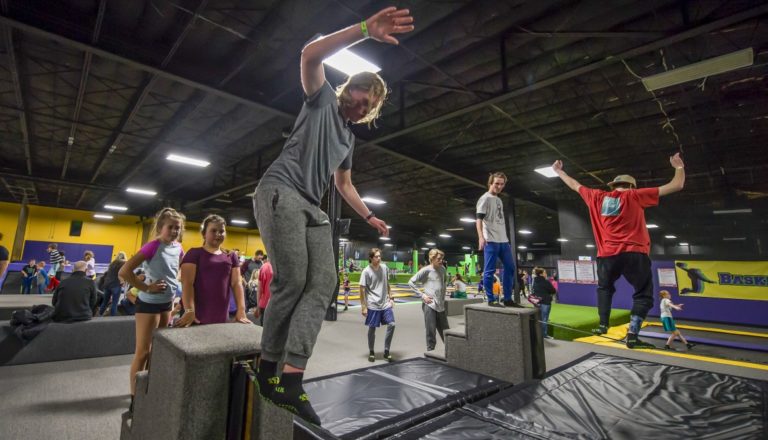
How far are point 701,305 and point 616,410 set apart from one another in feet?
34.8

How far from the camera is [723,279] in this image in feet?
31.4

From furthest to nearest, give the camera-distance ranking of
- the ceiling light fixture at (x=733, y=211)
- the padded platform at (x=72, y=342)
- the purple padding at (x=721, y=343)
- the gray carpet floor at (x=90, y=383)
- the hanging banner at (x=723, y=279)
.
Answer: the ceiling light fixture at (x=733, y=211) < the hanging banner at (x=723, y=279) < the purple padding at (x=721, y=343) < the padded platform at (x=72, y=342) < the gray carpet floor at (x=90, y=383)

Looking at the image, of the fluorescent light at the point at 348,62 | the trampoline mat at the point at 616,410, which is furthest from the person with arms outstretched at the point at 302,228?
the fluorescent light at the point at 348,62

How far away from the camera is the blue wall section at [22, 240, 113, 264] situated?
56.7ft

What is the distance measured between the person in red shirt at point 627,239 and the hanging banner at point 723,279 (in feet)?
32.6

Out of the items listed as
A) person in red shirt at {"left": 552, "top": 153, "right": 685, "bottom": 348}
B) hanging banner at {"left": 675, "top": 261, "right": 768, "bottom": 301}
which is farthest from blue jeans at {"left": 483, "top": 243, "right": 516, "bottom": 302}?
hanging banner at {"left": 675, "top": 261, "right": 768, "bottom": 301}

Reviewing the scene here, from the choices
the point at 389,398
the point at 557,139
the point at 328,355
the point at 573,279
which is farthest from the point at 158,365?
the point at 573,279

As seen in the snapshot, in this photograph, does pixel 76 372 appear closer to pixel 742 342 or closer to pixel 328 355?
pixel 328 355

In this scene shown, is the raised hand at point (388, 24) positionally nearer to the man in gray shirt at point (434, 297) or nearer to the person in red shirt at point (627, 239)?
the person in red shirt at point (627, 239)

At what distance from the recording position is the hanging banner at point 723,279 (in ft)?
29.7

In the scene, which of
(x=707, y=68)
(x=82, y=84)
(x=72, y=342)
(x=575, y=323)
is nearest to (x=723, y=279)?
(x=575, y=323)

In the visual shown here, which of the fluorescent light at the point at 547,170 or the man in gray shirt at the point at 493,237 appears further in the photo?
the fluorescent light at the point at 547,170

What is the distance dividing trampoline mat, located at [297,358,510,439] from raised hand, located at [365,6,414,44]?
6.65 feet

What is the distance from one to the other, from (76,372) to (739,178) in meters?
17.6
